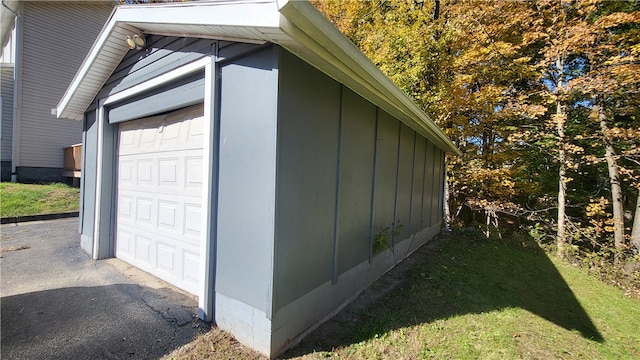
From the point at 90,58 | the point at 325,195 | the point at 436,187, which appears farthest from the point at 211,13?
the point at 436,187

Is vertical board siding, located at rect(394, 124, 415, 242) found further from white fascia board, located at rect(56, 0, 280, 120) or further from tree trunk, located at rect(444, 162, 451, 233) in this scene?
tree trunk, located at rect(444, 162, 451, 233)

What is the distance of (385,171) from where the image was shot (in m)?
4.48

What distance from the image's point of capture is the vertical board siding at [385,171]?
4.21 metres

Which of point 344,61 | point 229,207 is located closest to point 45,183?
point 229,207

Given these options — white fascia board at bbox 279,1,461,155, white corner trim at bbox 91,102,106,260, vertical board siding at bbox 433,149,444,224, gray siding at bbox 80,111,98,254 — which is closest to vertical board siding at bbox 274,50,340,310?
white fascia board at bbox 279,1,461,155

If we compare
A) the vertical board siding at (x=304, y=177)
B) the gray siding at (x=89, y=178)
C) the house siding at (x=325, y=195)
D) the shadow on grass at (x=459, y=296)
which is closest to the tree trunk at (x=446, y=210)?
the shadow on grass at (x=459, y=296)

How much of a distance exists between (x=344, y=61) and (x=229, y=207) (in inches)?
66.1

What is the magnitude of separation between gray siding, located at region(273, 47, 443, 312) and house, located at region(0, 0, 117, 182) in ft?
40.0

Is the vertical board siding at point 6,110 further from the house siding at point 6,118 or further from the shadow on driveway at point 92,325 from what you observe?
the shadow on driveway at point 92,325

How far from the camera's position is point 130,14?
124 inches

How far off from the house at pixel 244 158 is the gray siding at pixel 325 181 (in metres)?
0.02

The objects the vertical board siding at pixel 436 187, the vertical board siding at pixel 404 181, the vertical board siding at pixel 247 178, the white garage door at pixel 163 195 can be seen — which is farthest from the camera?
the vertical board siding at pixel 436 187

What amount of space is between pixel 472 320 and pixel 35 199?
36.3 feet

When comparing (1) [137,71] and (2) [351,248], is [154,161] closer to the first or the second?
(1) [137,71]
